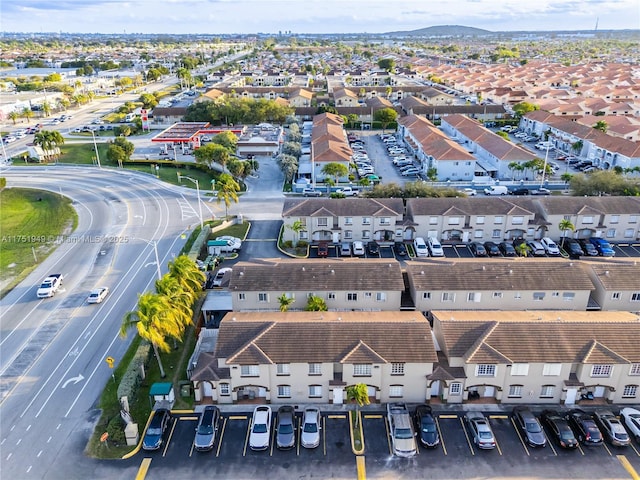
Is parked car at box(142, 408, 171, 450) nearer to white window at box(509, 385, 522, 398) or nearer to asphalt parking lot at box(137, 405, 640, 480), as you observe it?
asphalt parking lot at box(137, 405, 640, 480)

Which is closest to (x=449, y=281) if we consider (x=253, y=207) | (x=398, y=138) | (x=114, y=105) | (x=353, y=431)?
(x=353, y=431)

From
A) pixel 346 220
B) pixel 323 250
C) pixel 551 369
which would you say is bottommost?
pixel 323 250

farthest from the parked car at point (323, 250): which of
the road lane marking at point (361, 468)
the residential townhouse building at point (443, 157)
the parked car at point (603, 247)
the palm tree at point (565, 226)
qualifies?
the residential townhouse building at point (443, 157)

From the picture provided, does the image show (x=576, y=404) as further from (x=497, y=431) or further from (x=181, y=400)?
(x=181, y=400)

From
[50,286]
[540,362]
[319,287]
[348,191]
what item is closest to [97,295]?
[50,286]

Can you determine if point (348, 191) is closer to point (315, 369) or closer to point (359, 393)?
point (315, 369)

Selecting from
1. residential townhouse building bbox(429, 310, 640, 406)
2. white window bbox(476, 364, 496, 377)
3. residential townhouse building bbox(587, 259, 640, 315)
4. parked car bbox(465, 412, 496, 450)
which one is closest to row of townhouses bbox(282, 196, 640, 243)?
residential townhouse building bbox(587, 259, 640, 315)

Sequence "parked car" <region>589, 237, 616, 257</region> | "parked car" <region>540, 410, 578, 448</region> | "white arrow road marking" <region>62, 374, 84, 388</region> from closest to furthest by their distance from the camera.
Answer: "parked car" <region>540, 410, 578, 448</region> → "white arrow road marking" <region>62, 374, 84, 388</region> → "parked car" <region>589, 237, 616, 257</region>
